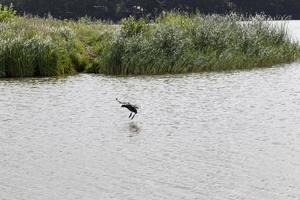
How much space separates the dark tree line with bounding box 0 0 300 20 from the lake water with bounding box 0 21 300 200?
140 ft

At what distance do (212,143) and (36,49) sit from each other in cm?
1414

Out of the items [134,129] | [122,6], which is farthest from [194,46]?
[122,6]

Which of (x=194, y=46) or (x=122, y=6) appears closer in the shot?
(x=194, y=46)

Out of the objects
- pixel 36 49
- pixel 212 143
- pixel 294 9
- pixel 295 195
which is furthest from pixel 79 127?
pixel 294 9

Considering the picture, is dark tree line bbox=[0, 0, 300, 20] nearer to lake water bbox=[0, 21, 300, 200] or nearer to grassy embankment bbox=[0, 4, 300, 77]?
grassy embankment bbox=[0, 4, 300, 77]

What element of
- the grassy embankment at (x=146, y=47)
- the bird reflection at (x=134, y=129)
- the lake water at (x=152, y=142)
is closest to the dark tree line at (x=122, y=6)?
the grassy embankment at (x=146, y=47)

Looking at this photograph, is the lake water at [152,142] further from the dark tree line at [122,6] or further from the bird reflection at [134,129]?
the dark tree line at [122,6]

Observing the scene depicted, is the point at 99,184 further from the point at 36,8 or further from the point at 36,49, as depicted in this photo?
the point at 36,8

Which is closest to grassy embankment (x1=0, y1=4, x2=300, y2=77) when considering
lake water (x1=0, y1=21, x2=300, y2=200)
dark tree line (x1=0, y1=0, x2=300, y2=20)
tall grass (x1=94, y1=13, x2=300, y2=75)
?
tall grass (x1=94, y1=13, x2=300, y2=75)

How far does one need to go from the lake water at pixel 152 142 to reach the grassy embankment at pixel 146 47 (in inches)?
121

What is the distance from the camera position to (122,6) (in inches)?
2694

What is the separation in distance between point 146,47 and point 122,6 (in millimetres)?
41082

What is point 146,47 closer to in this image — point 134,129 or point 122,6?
point 134,129

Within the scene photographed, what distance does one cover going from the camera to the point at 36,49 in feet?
89.2
